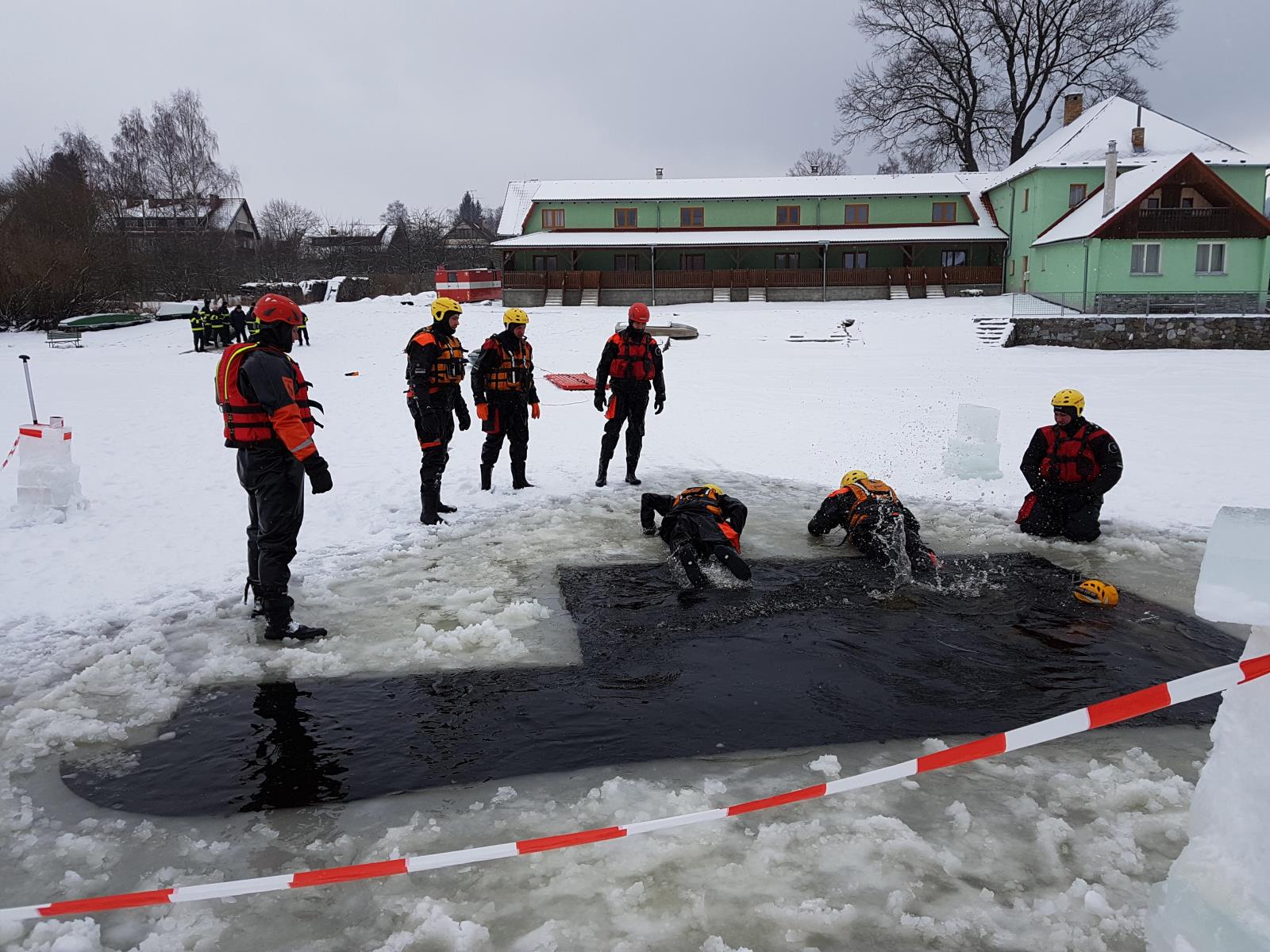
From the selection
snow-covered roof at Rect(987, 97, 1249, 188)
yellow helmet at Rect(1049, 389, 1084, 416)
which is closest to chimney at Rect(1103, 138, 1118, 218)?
snow-covered roof at Rect(987, 97, 1249, 188)

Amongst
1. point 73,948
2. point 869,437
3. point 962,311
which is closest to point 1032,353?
point 962,311

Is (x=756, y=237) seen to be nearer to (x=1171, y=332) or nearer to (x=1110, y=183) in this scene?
(x=1110, y=183)

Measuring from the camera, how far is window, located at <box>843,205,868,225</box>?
41125 mm

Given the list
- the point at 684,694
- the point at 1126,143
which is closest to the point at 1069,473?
the point at 684,694

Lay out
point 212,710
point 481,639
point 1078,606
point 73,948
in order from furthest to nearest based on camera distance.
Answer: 1. point 1078,606
2. point 481,639
3. point 212,710
4. point 73,948

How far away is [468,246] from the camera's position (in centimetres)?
7338

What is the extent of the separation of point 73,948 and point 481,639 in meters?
2.78

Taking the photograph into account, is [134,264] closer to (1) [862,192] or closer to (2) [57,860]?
(1) [862,192]

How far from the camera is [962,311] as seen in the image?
31438 millimetres

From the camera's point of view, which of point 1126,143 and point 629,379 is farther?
point 1126,143

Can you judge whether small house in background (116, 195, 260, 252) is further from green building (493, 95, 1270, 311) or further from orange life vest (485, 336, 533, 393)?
orange life vest (485, 336, 533, 393)

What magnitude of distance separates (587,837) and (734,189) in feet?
138

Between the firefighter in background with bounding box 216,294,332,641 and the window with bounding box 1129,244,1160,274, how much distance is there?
33.8 meters

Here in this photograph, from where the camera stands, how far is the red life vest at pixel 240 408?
5.14m
